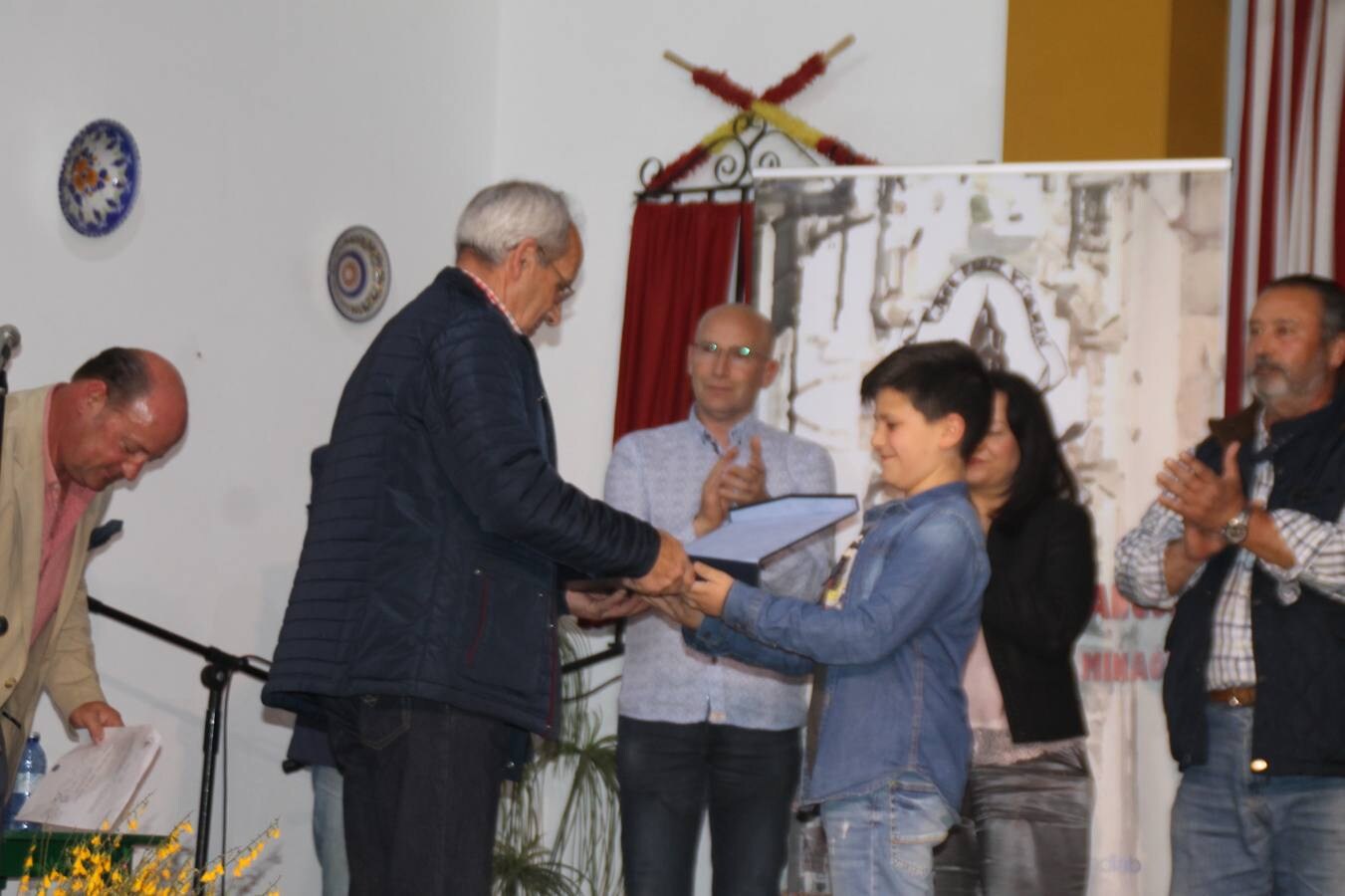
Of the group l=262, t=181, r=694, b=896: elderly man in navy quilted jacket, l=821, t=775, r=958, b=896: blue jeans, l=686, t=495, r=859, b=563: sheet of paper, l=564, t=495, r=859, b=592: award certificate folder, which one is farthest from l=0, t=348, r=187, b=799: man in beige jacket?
l=821, t=775, r=958, b=896: blue jeans

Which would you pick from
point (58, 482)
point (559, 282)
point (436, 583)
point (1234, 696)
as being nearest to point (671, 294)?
point (559, 282)

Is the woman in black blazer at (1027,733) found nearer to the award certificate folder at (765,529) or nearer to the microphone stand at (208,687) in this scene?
the award certificate folder at (765,529)

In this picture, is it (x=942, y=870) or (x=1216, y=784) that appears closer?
(x=1216, y=784)

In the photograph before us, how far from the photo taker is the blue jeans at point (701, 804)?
407 centimetres

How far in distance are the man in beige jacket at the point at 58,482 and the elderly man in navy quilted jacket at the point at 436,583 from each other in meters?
0.61

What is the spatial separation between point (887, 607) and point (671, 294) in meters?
3.43

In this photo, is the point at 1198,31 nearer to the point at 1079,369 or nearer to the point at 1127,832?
the point at 1079,369

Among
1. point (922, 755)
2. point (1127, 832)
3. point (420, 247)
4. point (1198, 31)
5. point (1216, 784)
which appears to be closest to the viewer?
point (922, 755)

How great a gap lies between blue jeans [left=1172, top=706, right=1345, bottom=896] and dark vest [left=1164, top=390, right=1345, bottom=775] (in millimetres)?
44

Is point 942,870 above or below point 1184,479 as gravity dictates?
below

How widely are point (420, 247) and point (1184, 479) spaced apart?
3.49 m

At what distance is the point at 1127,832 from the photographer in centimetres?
441

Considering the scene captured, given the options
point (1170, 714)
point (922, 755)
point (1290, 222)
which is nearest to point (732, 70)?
point (1290, 222)

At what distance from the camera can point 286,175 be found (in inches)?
212
